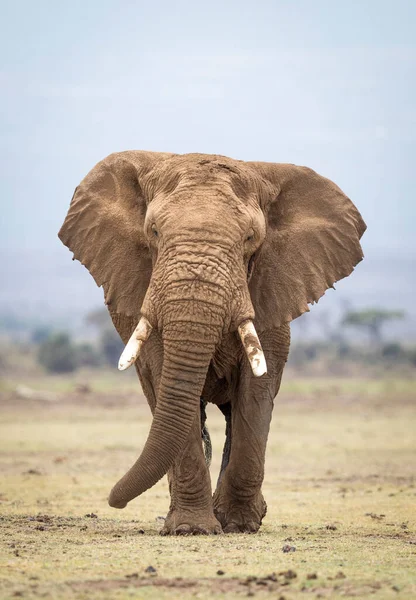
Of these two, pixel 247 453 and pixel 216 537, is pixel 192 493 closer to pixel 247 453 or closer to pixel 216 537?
pixel 216 537

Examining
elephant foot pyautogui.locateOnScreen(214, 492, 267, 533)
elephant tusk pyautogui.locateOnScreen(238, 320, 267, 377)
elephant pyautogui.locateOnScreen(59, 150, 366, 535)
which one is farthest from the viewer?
→ elephant foot pyautogui.locateOnScreen(214, 492, 267, 533)

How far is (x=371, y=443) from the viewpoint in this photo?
22562 mm

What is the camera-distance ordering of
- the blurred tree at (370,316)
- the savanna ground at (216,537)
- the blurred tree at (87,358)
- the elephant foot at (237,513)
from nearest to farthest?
the savanna ground at (216,537) < the elephant foot at (237,513) < the blurred tree at (87,358) < the blurred tree at (370,316)

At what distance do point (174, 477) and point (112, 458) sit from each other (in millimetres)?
9547

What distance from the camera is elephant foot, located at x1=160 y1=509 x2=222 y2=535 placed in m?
9.95

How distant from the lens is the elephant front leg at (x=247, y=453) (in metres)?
10.5

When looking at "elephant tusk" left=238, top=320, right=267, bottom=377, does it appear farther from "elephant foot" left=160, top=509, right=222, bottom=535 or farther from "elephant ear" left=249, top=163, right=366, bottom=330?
"elephant foot" left=160, top=509, right=222, bottom=535

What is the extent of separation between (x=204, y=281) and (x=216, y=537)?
212 centimetres

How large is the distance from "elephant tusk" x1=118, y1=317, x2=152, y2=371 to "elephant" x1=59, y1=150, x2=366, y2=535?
0.01 metres

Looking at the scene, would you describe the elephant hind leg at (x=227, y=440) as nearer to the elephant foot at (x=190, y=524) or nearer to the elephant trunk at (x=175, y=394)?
the elephant foot at (x=190, y=524)

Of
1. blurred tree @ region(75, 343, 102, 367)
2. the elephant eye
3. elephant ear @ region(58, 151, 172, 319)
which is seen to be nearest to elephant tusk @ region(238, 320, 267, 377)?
the elephant eye

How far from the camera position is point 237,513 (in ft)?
35.0

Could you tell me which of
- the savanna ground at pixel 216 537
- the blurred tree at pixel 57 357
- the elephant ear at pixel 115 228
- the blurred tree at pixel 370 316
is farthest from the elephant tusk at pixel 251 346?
the blurred tree at pixel 370 316

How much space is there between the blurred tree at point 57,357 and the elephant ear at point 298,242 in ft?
128
